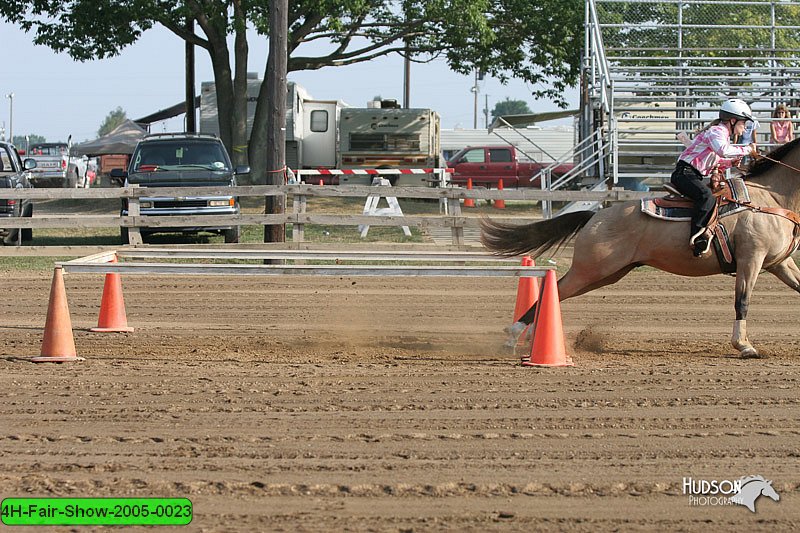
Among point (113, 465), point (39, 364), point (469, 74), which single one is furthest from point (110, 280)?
point (469, 74)

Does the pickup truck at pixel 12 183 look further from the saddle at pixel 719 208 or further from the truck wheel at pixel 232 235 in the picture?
the saddle at pixel 719 208

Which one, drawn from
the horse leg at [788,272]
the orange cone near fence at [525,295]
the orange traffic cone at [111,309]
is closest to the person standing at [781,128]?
the horse leg at [788,272]

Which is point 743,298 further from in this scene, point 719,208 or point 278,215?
point 278,215

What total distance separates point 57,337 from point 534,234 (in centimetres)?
462

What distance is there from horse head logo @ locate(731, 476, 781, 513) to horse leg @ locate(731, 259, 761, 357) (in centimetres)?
391

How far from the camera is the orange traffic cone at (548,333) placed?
28.6 ft

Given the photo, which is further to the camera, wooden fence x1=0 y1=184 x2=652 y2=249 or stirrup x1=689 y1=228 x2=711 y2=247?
wooden fence x1=0 y1=184 x2=652 y2=249

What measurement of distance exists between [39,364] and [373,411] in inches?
135

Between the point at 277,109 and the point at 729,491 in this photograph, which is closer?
the point at 729,491

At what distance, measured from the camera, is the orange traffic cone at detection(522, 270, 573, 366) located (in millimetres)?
8711

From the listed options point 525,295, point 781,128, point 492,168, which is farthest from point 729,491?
point 492,168

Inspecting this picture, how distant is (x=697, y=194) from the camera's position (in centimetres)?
917

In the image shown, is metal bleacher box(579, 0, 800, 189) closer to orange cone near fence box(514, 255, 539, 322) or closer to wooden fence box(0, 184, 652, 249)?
wooden fence box(0, 184, 652, 249)

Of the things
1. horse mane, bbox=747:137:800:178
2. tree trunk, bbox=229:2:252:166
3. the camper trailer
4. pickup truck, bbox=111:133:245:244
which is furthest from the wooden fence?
the camper trailer
